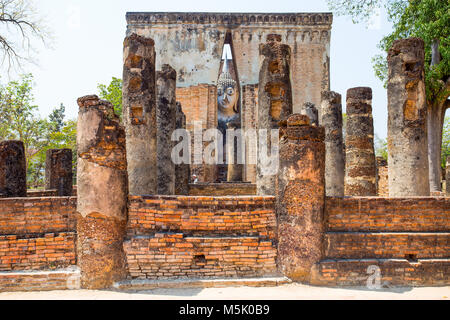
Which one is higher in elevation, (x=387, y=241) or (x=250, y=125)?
(x=250, y=125)

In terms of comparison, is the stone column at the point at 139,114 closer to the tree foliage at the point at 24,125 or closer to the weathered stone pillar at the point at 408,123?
the weathered stone pillar at the point at 408,123

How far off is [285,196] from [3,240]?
158 inches

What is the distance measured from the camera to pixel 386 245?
5863 mm

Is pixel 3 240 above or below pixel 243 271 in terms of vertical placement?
above

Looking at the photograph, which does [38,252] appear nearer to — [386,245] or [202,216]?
[202,216]

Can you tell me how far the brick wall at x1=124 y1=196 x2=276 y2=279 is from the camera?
5641 mm

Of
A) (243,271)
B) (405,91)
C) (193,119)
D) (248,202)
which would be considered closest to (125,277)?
(243,271)

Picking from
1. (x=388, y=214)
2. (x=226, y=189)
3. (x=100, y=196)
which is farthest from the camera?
(x=226, y=189)

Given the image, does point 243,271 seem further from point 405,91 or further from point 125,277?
point 405,91

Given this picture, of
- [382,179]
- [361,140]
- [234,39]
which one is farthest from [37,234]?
[234,39]

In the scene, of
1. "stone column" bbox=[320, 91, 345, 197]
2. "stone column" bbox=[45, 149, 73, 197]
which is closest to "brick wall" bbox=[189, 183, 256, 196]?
"stone column" bbox=[320, 91, 345, 197]

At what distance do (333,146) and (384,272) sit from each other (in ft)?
20.2

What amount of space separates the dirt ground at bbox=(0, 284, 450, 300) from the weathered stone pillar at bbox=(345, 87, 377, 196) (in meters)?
5.82

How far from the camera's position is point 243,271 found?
5.77m
